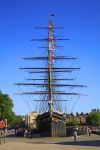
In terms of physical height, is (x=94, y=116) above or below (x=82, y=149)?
above

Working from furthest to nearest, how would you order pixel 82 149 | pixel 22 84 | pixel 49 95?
1. pixel 22 84
2. pixel 49 95
3. pixel 82 149

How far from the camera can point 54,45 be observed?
102 metres

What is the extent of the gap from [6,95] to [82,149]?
8974cm

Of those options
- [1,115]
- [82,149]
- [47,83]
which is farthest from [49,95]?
[82,149]

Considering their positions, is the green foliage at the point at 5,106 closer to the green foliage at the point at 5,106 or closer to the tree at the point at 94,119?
the green foliage at the point at 5,106

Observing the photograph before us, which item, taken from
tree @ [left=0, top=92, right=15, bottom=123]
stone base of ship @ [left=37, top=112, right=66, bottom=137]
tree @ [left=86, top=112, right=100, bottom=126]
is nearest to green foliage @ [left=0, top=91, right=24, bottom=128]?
tree @ [left=0, top=92, right=15, bottom=123]

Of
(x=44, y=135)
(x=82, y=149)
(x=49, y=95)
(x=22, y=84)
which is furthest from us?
(x=22, y=84)

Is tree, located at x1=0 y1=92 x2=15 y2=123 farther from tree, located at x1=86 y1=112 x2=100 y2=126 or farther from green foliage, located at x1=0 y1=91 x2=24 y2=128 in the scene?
tree, located at x1=86 y1=112 x2=100 y2=126

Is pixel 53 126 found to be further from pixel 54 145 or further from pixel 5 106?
pixel 5 106

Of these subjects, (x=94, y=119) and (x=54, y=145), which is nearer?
(x=54, y=145)

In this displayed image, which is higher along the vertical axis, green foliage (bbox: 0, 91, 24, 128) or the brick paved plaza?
green foliage (bbox: 0, 91, 24, 128)

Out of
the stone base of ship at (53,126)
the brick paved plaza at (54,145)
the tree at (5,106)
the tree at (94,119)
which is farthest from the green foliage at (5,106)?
the brick paved plaza at (54,145)

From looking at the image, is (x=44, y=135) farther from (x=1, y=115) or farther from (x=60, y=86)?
(x=1, y=115)

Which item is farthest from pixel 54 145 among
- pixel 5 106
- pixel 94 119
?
pixel 94 119
